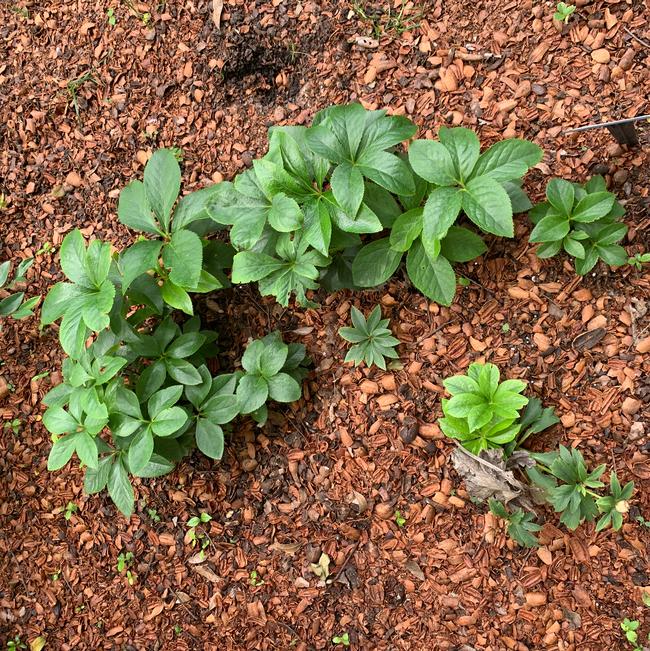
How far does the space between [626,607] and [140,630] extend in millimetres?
1890

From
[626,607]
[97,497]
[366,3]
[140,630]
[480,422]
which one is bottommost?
[140,630]

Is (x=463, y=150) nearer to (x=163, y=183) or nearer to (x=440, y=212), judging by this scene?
(x=440, y=212)

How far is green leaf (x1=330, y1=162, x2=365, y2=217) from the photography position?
2.04 meters

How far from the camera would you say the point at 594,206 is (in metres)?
2.11

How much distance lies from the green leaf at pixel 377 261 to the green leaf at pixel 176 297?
0.61 m

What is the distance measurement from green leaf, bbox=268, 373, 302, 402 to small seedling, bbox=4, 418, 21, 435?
133 cm

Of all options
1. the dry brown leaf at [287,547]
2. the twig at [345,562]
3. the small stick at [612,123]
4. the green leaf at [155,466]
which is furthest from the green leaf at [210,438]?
the small stick at [612,123]

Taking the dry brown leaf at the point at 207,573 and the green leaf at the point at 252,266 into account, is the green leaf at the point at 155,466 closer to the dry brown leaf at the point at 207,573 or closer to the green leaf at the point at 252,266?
the dry brown leaf at the point at 207,573

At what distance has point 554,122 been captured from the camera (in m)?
2.35

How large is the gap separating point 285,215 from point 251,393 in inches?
27.2

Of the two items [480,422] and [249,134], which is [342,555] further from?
[249,134]

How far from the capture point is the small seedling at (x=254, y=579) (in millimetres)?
2555

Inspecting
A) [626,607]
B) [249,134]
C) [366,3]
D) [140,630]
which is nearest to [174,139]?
[249,134]

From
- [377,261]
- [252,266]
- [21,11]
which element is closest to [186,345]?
[252,266]
